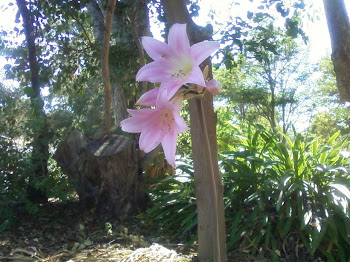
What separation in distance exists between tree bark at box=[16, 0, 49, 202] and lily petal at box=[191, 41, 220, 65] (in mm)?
3578

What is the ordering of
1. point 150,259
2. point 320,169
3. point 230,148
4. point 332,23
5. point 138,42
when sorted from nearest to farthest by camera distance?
point 150,259
point 320,169
point 230,148
point 138,42
point 332,23

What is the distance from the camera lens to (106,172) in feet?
16.1

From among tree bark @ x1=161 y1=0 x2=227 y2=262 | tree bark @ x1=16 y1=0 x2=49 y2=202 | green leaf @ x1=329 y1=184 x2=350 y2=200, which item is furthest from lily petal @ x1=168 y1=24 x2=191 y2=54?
tree bark @ x1=16 y1=0 x2=49 y2=202

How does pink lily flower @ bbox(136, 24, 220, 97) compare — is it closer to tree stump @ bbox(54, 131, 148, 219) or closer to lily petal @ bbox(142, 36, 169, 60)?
lily petal @ bbox(142, 36, 169, 60)

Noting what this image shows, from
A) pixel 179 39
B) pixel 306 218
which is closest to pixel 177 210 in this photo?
pixel 306 218

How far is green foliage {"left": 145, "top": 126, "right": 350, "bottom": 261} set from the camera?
368 centimetres

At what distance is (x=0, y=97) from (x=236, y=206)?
2.92 metres

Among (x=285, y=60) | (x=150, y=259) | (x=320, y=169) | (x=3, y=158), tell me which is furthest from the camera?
(x=285, y=60)

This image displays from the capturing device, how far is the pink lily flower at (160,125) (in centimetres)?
115

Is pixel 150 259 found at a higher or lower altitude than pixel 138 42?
lower

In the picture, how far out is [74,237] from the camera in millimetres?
4285

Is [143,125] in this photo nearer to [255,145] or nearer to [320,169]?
[320,169]

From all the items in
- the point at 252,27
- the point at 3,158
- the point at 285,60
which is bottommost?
the point at 3,158

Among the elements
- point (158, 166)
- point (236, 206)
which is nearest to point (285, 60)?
point (158, 166)
